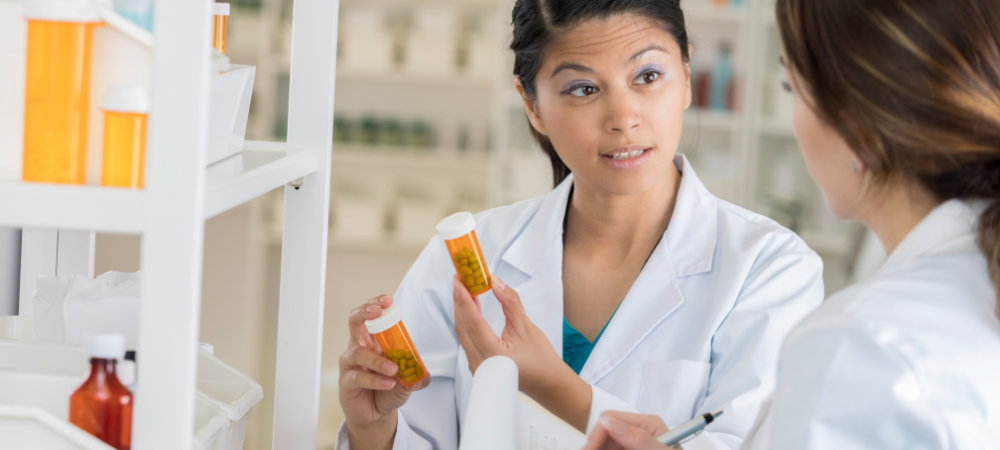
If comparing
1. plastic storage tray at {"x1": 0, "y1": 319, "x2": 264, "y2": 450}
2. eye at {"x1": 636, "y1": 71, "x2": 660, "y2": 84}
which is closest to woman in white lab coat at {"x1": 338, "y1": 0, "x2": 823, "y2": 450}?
eye at {"x1": 636, "y1": 71, "x2": 660, "y2": 84}

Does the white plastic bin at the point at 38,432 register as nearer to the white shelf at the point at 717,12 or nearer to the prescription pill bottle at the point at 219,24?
the prescription pill bottle at the point at 219,24

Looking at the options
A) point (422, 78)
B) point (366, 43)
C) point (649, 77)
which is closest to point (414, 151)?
point (422, 78)

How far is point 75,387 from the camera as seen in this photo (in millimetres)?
666

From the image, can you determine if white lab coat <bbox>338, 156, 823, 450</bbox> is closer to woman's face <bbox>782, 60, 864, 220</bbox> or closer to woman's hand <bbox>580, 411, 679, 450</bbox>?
woman's hand <bbox>580, 411, 679, 450</bbox>

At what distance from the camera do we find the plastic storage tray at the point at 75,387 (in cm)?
68

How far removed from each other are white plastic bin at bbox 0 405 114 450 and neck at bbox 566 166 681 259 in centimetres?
98

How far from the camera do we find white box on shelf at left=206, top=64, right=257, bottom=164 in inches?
29.9

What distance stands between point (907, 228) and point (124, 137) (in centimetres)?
68

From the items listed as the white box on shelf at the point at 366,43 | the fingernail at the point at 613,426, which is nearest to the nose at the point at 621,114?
the fingernail at the point at 613,426

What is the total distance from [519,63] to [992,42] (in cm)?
93

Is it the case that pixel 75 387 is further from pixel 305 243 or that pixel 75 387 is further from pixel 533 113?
pixel 533 113

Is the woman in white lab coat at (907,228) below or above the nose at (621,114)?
below

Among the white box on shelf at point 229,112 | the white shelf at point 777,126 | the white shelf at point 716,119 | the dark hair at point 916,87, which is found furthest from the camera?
the white shelf at point 716,119

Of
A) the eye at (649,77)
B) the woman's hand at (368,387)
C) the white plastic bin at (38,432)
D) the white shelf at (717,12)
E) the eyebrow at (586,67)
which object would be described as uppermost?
the white shelf at (717,12)
